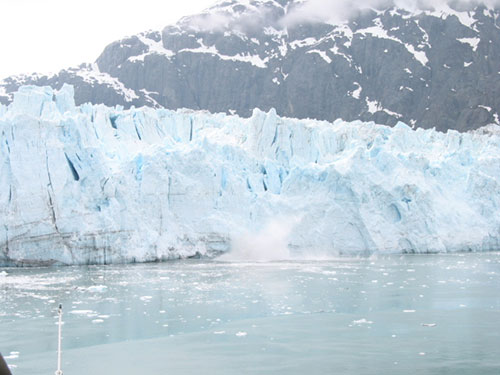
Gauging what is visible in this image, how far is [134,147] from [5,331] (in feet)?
41.0

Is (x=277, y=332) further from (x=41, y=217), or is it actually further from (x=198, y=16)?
(x=198, y=16)

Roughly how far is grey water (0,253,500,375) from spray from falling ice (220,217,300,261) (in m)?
3.52

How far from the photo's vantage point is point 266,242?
1808cm

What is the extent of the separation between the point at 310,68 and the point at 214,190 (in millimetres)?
39529

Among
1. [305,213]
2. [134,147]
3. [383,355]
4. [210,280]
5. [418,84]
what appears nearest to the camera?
[383,355]

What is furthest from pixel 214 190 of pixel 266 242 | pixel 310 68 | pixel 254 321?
pixel 310 68

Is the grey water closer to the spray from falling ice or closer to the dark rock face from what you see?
the spray from falling ice

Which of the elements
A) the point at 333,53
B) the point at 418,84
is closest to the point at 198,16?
the point at 333,53

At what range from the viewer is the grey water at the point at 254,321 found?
21.1 ft

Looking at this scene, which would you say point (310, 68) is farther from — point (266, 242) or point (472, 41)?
point (266, 242)

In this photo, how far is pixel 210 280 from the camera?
12664 millimetres

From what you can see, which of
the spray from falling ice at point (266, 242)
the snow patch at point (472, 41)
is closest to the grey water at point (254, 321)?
the spray from falling ice at point (266, 242)

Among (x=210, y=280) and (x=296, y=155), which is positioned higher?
(x=296, y=155)

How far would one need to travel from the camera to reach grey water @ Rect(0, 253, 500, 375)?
6.42 meters
